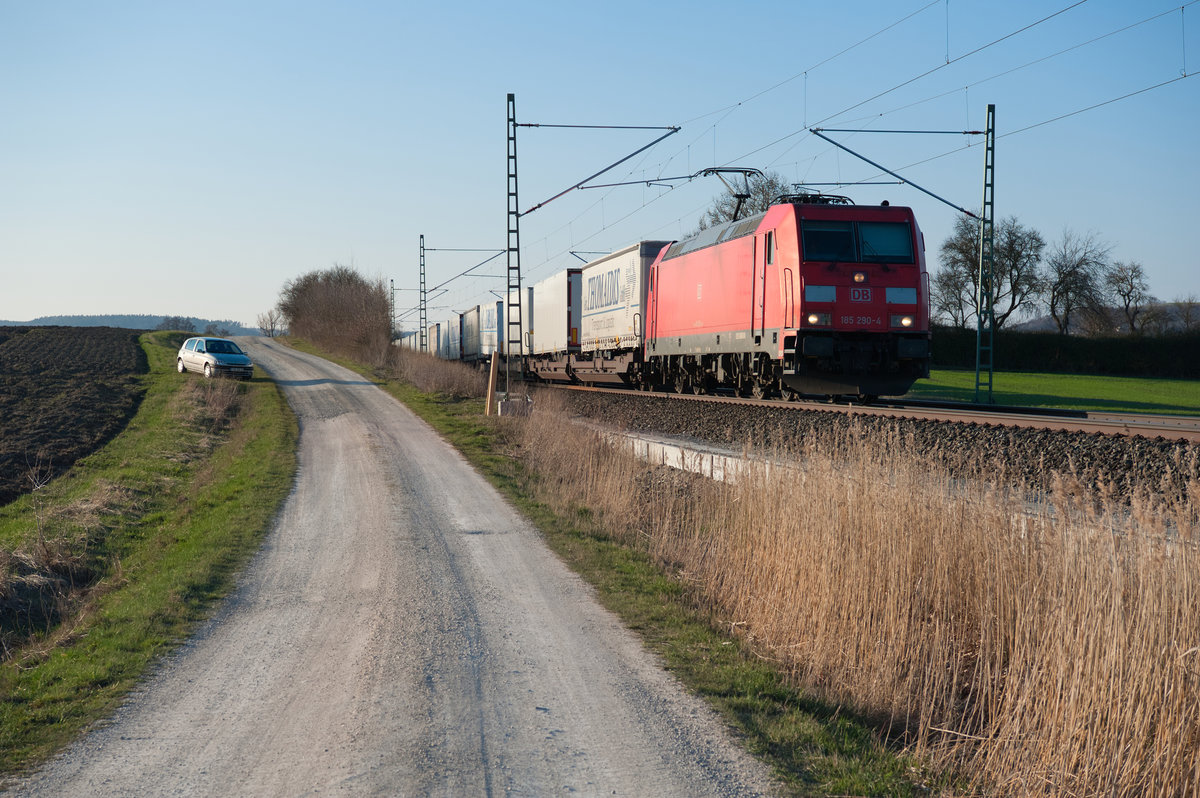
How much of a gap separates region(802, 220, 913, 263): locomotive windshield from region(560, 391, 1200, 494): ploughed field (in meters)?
2.97

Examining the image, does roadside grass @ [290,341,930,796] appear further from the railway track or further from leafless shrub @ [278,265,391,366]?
leafless shrub @ [278,265,391,366]

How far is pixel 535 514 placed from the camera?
1134cm

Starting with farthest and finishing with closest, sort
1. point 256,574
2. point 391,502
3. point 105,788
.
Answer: point 391,502 → point 256,574 → point 105,788

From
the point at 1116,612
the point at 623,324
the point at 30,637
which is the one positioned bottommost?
the point at 30,637

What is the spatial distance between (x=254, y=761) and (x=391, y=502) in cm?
796

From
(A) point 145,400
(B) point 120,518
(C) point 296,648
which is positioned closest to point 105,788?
(C) point 296,648

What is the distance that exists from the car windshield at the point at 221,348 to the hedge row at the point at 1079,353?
40843 millimetres

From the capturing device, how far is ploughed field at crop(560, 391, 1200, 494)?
831 centimetres

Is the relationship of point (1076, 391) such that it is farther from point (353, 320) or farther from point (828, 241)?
point (353, 320)

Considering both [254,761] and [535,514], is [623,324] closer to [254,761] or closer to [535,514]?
[535,514]

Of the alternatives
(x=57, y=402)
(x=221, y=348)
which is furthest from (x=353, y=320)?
(x=57, y=402)

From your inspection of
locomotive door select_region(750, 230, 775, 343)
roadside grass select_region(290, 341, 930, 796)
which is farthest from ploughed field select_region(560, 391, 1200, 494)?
roadside grass select_region(290, 341, 930, 796)

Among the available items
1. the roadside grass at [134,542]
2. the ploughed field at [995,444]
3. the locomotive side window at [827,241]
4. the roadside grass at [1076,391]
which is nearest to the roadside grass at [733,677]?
the ploughed field at [995,444]

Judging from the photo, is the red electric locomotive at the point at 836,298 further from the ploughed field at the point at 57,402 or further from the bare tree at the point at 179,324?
the bare tree at the point at 179,324
